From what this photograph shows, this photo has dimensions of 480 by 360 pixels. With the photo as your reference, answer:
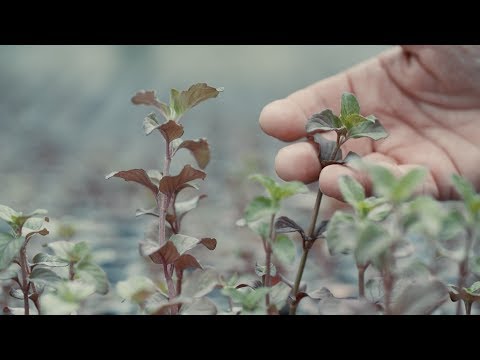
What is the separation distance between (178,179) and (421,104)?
75cm

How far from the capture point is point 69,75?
357 cm

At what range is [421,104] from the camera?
135 cm

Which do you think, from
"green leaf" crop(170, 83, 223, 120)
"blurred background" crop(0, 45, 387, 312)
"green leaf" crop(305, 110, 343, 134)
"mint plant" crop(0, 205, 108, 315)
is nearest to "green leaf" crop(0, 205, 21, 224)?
"mint plant" crop(0, 205, 108, 315)

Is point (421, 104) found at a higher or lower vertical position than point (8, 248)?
higher

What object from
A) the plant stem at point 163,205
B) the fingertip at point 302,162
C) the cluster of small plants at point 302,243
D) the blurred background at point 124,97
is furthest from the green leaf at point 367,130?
the blurred background at point 124,97

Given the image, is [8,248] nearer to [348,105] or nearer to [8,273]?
[8,273]

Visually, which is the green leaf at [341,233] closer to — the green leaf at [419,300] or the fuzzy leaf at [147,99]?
the green leaf at [419,300]

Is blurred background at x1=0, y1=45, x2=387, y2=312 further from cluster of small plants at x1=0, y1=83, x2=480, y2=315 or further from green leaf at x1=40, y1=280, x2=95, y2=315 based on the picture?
green leaf at x1=40, y1=280, x2=95, y2=315

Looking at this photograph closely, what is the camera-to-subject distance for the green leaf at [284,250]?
2.11 ft

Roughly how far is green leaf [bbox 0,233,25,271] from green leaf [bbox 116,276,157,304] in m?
0.12

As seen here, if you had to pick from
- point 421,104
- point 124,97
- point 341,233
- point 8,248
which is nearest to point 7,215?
point 8,248

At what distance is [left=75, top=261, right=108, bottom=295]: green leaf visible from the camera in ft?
2.26
